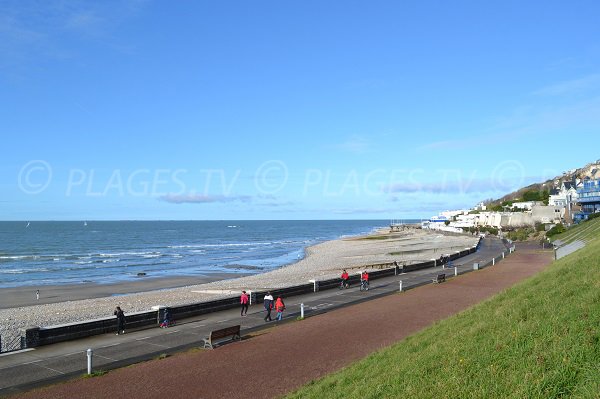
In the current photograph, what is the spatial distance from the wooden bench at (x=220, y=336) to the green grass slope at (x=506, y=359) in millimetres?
5606

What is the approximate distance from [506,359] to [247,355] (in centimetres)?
935

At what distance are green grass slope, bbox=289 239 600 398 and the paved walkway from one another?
7.73 ft

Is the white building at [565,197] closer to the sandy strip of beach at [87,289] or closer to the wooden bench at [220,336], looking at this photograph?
the sandy strip of beach at [87,289]

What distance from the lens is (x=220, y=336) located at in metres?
16.1

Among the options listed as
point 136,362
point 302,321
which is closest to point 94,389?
point 136,362

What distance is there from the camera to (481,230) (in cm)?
11762

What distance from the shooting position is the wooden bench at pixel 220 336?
15906 mm

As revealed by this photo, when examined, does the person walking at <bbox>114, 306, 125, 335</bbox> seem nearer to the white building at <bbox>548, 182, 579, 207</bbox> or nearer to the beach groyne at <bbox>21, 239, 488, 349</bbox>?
the beach groyne at <bbox>21, 239, 488, 349</bbox>

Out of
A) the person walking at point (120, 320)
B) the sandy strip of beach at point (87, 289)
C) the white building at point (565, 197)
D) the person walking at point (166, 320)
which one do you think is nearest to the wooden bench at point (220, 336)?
the person walking at point (166, 320)

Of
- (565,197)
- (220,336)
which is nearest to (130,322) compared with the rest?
(220,336)

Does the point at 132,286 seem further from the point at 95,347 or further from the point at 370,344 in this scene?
the point at 370,344

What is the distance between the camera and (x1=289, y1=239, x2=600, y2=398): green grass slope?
6.25 m

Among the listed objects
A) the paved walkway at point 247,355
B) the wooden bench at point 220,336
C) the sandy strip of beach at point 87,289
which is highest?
the wooden bench at point 220,336

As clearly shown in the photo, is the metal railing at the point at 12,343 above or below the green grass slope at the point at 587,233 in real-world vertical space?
below
